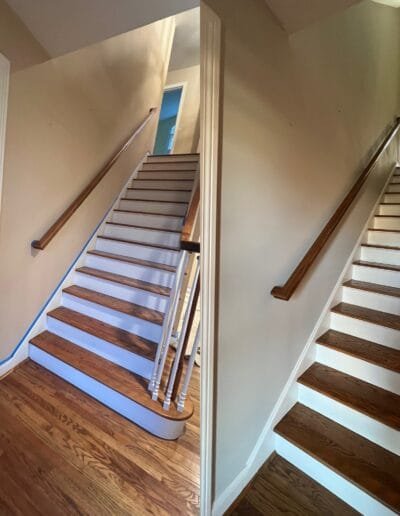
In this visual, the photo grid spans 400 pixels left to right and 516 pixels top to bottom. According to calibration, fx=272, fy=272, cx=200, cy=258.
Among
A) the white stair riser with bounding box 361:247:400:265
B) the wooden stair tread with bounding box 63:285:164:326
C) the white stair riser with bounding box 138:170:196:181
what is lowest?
the wooden stair tread with bounding box 63:285:164:326

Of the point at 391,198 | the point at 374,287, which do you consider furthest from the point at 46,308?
the point at 391,198

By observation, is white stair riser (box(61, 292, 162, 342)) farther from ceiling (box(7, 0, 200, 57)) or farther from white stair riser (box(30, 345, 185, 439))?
ceiling (box(7, 0, 200, 57))

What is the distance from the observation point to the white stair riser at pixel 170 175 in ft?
10.8

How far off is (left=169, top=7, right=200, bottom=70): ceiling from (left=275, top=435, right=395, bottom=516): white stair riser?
568cm

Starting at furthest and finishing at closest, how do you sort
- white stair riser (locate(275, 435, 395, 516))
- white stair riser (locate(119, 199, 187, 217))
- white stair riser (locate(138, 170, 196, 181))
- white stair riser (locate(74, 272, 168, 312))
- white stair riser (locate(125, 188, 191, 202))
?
white stair riser (locate(138, 170, 196, 181)) < white stair riser (locate(125, 188, 191, 202)) < white stair riser (locate(119, 199, 187, 217)) < white stair riser (locate(74, 272, 168, 312)) < white stair riser (locate(275, 435, 395, 516))

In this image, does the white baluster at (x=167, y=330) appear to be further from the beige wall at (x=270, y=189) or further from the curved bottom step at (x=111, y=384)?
A: the beige wall at (x=270, y=189)

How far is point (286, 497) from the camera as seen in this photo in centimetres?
133

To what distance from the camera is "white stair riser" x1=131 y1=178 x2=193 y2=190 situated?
10.4 ft

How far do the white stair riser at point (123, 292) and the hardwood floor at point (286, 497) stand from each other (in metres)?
1.25

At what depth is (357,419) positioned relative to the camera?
1488 millimetres

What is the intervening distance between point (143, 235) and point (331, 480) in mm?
2342

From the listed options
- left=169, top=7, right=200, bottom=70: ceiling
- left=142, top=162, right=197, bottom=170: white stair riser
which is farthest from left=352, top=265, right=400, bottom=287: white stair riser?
left=169, top=7, right=200, bottom=70: ceiling

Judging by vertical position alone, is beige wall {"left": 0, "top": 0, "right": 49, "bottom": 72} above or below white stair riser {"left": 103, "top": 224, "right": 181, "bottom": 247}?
above

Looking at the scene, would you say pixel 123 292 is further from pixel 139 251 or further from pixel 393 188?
pixel 393 188
